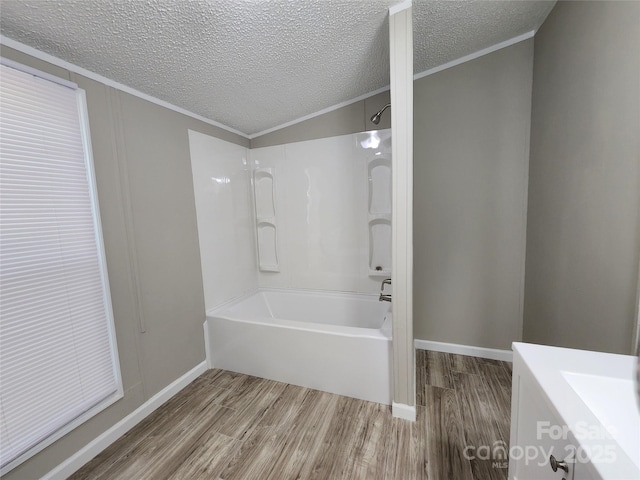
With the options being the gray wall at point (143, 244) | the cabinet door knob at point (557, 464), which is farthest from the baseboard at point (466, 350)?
the gray wall at point (143, 244)

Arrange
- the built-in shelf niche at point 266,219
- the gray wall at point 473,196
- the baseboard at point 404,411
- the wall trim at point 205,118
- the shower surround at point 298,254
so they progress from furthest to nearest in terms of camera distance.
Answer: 1. the built-in shelf niche at point 266,219
2. the gray wall at point 473,196
3. the shower surround at point 298,254
4. the baseboard at point 404,411
5. the wall trim at point 205,118

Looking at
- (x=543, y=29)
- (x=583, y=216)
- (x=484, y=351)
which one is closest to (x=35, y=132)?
(x=583, y=216)

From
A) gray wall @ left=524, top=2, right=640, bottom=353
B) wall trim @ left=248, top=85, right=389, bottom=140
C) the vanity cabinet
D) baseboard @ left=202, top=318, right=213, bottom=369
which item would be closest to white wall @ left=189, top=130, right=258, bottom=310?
baseboard @ left=202, top=318, right=213, bottom=369

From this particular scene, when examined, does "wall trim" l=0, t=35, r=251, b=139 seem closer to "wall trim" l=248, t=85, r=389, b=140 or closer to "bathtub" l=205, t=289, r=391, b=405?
"wall trim" l=248, t=85, r=389, b=140

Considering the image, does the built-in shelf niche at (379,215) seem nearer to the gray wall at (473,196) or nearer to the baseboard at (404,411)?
the gray wall at (473,196)

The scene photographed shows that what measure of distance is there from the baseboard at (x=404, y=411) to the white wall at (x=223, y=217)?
1.65 meters

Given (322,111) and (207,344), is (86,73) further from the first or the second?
(207,344)

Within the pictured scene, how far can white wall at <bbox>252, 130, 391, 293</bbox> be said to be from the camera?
242 centimetres

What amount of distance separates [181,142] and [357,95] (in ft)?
5.08

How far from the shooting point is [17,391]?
116 cm

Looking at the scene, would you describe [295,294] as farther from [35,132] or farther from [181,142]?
[35,132]

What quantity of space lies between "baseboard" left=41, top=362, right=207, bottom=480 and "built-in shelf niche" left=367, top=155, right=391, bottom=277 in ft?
5.90

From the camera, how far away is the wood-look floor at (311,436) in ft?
4.28

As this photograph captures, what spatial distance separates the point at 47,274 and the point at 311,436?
164cm
